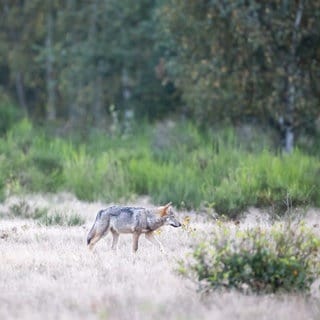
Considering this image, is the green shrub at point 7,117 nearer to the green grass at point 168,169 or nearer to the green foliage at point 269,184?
the green grass at point 168,169


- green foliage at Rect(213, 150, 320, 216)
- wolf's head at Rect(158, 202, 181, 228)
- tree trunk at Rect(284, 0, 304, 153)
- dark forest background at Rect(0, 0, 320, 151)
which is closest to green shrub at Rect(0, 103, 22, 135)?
dark forest background at Rect(0, 0, 320, 151)

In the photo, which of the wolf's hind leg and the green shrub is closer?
the wolf's hind leg

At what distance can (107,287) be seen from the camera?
35.1ft

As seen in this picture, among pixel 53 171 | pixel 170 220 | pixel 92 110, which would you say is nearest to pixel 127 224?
pixel 170 220

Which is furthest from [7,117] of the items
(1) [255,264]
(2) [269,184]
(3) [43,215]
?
(1) [255,264]

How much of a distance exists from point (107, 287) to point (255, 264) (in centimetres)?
158

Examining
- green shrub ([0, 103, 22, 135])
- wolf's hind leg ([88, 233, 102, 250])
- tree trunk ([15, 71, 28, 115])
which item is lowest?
tree trunk ([15, 71, 28, 115])

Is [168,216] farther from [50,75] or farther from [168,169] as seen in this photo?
[50,75]

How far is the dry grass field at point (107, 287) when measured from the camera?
960cm

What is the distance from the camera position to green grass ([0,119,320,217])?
1862 cm

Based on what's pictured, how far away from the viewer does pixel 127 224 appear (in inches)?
522

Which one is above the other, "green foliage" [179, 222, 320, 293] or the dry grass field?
"green foliage" [179, 222, 320, 293]

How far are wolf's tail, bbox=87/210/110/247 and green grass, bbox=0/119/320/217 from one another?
4.33 metres

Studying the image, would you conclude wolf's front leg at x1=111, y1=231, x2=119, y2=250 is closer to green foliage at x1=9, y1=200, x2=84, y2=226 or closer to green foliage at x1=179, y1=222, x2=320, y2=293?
green foliage at x1=9, y1=200, x2=84, y2=226
